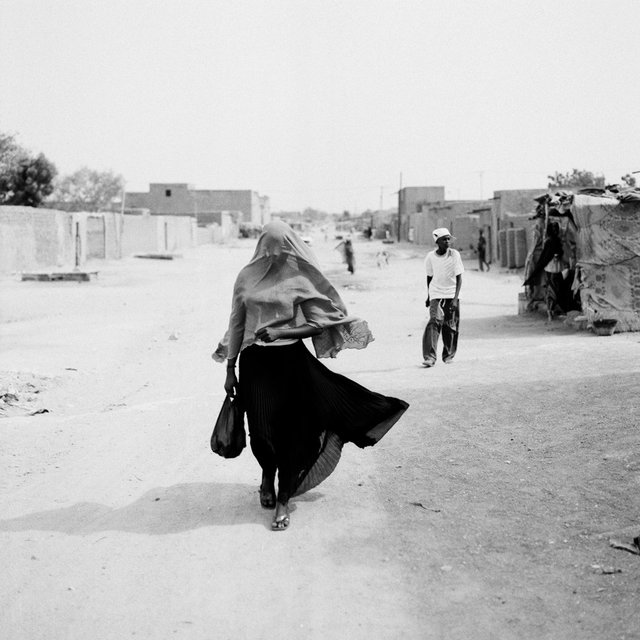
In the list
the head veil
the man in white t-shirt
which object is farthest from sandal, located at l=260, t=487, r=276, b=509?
the man in white t-shirt

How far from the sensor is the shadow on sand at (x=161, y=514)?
449 cm

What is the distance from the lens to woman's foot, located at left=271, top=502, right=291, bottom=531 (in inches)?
173

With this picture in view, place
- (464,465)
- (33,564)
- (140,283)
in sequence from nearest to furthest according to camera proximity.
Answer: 1. (33,564)
2. (464,465)
3. (140,283)

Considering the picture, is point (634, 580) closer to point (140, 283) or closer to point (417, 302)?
point (417, 302)

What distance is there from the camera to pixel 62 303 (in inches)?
710

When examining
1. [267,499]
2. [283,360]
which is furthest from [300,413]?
[267,499]

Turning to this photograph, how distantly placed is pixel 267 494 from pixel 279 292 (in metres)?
1.14

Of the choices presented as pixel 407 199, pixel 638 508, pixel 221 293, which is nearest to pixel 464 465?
pixel 638 508

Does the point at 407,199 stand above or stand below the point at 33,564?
above

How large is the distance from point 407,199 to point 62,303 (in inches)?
1967

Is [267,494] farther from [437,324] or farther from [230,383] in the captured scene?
[437,324]

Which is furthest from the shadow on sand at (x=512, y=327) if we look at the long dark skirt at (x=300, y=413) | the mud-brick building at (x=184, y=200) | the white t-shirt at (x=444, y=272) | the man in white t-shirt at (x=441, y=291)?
the mud-brick building at (x=184, y=200)

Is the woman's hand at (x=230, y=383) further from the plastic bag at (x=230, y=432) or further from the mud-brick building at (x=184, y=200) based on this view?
the mud-brick building at (x=184, y=200)

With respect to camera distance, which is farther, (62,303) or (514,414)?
(62,303)
